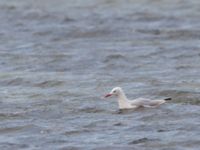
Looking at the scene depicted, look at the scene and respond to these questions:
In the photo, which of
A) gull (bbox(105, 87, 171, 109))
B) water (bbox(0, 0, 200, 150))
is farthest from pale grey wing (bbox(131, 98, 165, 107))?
water (bbox(0, 0, 200, 150))

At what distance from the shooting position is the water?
16156 mm

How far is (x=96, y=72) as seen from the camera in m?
22.7

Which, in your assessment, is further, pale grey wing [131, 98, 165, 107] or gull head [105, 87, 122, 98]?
gull head [105, 87, 122, 98]

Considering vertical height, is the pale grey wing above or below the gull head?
below

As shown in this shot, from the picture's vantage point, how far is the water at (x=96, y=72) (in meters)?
16.2

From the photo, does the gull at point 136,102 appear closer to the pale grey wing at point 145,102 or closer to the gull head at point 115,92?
the pale grey wing at point 145,102

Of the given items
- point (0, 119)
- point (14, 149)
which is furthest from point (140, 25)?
point (14, 149)

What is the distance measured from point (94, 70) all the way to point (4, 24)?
866 cm

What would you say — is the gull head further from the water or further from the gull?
the water

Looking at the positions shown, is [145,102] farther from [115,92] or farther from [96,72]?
[96,72]

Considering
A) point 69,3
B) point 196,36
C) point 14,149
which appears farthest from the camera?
point 69,3

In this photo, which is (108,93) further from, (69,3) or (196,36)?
(69,3)

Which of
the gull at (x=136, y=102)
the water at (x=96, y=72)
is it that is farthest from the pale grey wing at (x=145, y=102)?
the water at (x=96, y=72)

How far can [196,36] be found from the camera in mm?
27578
